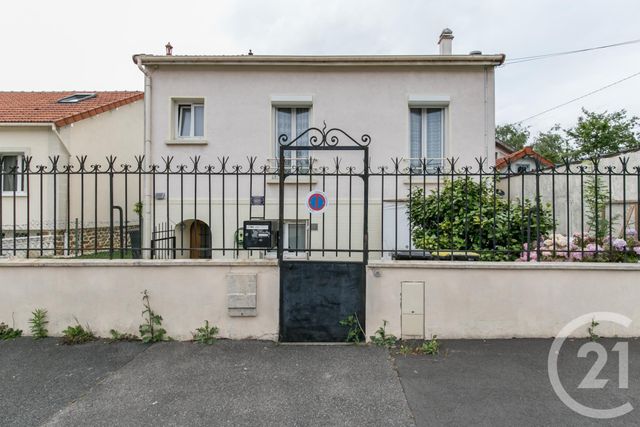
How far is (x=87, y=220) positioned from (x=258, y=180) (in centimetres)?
697

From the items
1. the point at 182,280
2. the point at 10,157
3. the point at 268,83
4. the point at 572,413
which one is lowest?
the point at 572,413

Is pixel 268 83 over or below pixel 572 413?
over

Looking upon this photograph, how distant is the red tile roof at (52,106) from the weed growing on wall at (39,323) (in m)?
8.57

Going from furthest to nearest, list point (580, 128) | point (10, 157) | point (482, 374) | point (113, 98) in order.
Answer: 1. point (580, 128)
2. point (113, 98)
3. point (10, 157)
4. point (482, 374)

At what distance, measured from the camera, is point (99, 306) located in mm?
4031

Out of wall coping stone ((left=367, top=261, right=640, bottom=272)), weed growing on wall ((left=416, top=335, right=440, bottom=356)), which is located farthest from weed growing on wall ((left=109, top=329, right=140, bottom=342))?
weed growing on wall ((left=416, top=335, right=440, bottom=356))

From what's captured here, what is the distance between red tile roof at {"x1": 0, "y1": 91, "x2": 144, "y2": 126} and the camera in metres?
10.6

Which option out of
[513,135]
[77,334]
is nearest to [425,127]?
[77,334]

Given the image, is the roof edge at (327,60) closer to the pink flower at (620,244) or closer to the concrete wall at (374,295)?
the pink flower at (620,244)

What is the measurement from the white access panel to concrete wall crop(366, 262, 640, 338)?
49 mm

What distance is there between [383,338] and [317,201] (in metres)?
1.75

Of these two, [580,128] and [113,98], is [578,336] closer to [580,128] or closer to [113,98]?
[113,98]

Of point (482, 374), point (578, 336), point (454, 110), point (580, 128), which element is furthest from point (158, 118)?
point (580, 128)

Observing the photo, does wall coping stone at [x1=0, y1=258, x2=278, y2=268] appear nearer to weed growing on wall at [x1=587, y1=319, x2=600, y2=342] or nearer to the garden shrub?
the garden shrub
